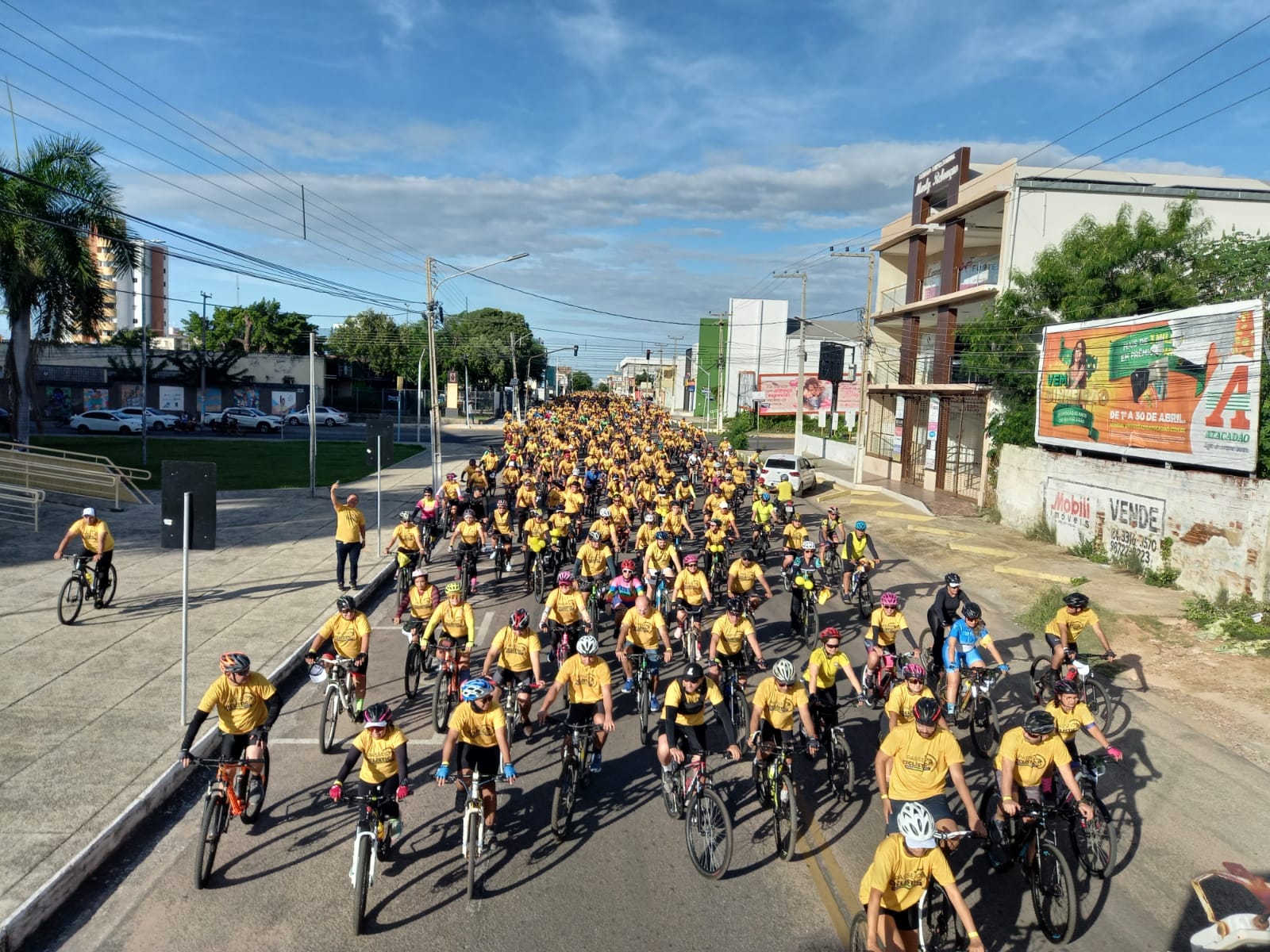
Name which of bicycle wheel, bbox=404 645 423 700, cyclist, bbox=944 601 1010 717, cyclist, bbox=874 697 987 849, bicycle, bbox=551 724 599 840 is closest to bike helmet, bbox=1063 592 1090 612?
cyclist, bbox=944 601 1010 717

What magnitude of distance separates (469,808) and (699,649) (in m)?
6.61

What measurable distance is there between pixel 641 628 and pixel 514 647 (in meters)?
1.60

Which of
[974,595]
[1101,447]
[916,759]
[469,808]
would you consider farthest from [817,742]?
[1101,447]

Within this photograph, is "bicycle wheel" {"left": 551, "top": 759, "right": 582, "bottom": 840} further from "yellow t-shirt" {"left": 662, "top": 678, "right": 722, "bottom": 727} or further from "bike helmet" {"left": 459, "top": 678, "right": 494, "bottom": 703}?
"bike helmet" {"left": 459, "top": 678, "right": 494, "bottom": 703}

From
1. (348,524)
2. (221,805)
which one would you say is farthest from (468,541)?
(221,805)

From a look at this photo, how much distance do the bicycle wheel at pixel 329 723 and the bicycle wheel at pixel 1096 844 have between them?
6925 millimetres

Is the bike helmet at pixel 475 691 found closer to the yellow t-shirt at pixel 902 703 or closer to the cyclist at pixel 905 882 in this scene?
the cyclist at pixel 905 882

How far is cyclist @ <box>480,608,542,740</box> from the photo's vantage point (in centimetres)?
909

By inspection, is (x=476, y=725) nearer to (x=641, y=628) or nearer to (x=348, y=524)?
(x=641, y=628)

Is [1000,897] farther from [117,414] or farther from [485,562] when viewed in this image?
[117,414]

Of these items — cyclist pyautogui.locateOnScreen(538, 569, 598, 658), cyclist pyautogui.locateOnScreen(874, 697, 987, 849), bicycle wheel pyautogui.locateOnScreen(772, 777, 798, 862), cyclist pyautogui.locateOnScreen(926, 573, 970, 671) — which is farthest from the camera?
cyclist pyautogui.locateOnScreen(926, 573, 970, 671)

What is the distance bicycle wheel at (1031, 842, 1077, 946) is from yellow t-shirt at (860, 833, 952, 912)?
156 cm

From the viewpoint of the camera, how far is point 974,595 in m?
18.2

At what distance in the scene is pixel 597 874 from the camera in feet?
22.9
